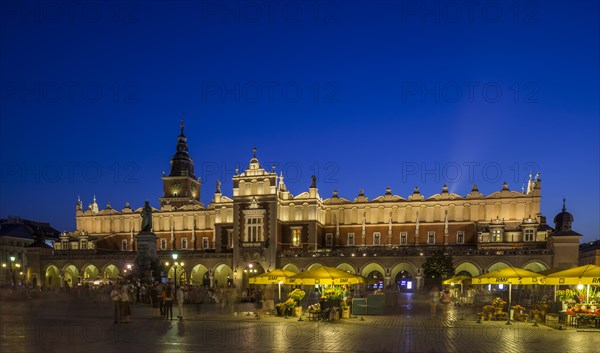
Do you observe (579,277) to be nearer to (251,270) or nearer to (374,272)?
(374,272)

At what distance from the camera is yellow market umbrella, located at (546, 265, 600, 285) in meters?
23.0

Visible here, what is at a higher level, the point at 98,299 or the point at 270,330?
the point at 270,330

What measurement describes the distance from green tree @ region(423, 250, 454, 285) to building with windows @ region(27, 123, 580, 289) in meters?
7.37

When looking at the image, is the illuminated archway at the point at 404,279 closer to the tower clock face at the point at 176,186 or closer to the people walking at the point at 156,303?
the people walking at the point at 156,303

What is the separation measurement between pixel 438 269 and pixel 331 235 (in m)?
23.3

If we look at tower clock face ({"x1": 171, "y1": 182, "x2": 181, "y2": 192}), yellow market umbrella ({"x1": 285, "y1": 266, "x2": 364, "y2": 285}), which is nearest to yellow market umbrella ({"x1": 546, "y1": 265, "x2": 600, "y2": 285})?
yellow market umbrella ({"x1": 285, "y1": 266, "x2": 364, "y2": 285})

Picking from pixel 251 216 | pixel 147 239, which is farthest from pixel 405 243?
pixel 147 239

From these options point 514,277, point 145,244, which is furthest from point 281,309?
point 145,244

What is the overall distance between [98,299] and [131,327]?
20970mm

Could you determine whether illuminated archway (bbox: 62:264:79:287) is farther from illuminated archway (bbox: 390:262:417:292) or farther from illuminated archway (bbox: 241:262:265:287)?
illuminated archway (bbox: 390:262:417:292)

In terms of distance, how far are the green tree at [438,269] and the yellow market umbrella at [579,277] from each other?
3185 cm

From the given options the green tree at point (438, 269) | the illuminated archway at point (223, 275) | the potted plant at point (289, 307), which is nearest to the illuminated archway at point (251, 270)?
the illuminated archway at point (223, 275)

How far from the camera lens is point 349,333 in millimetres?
20531

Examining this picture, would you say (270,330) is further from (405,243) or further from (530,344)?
(405,243)
